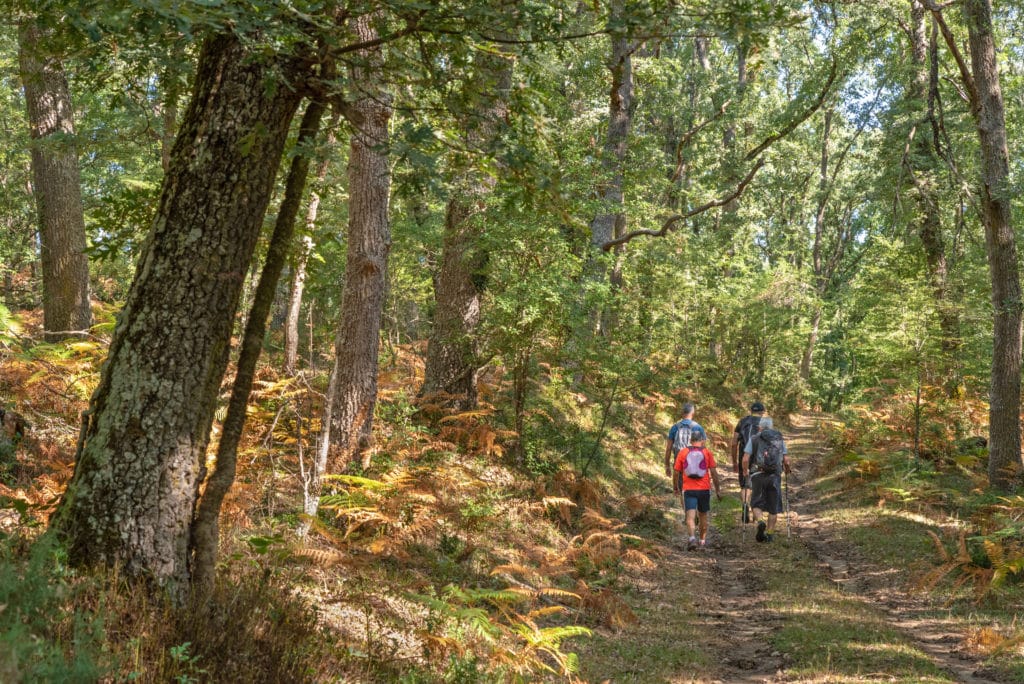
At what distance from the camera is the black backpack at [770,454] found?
39.1 feet

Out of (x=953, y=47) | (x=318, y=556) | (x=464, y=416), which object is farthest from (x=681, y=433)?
(x=953, y=47)

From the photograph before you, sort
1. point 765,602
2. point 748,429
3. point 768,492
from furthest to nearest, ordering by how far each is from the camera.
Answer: point 748,429 < point 768,492 < point 765,602

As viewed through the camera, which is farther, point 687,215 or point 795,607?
point 687,215

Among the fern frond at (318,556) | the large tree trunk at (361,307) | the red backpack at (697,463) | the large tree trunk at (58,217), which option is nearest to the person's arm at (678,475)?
the red backpack at (697,463)

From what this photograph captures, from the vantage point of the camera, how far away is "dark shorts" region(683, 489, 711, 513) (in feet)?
37.9

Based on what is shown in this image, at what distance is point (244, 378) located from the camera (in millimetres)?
4496

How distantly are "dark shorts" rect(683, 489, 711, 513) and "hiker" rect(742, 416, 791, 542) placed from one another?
1080 mm

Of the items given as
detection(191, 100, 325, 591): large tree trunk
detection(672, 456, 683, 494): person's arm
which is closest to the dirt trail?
detection(672, 456, 683, 494): person's arm

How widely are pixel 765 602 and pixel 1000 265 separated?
25.4ft

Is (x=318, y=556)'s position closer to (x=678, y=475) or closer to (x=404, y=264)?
(x=678, y=475)

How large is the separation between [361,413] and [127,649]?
562cm

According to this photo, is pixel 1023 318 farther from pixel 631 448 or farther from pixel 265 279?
pixel 265 279

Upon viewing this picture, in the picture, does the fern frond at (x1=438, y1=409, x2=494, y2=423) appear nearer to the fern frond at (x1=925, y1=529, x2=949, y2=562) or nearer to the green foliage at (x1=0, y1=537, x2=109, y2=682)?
the fern frond at (x1=925, y1=529, x2=949, y2=562)

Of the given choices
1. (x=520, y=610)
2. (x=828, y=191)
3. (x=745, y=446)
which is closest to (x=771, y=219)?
(x=828, y=191)
